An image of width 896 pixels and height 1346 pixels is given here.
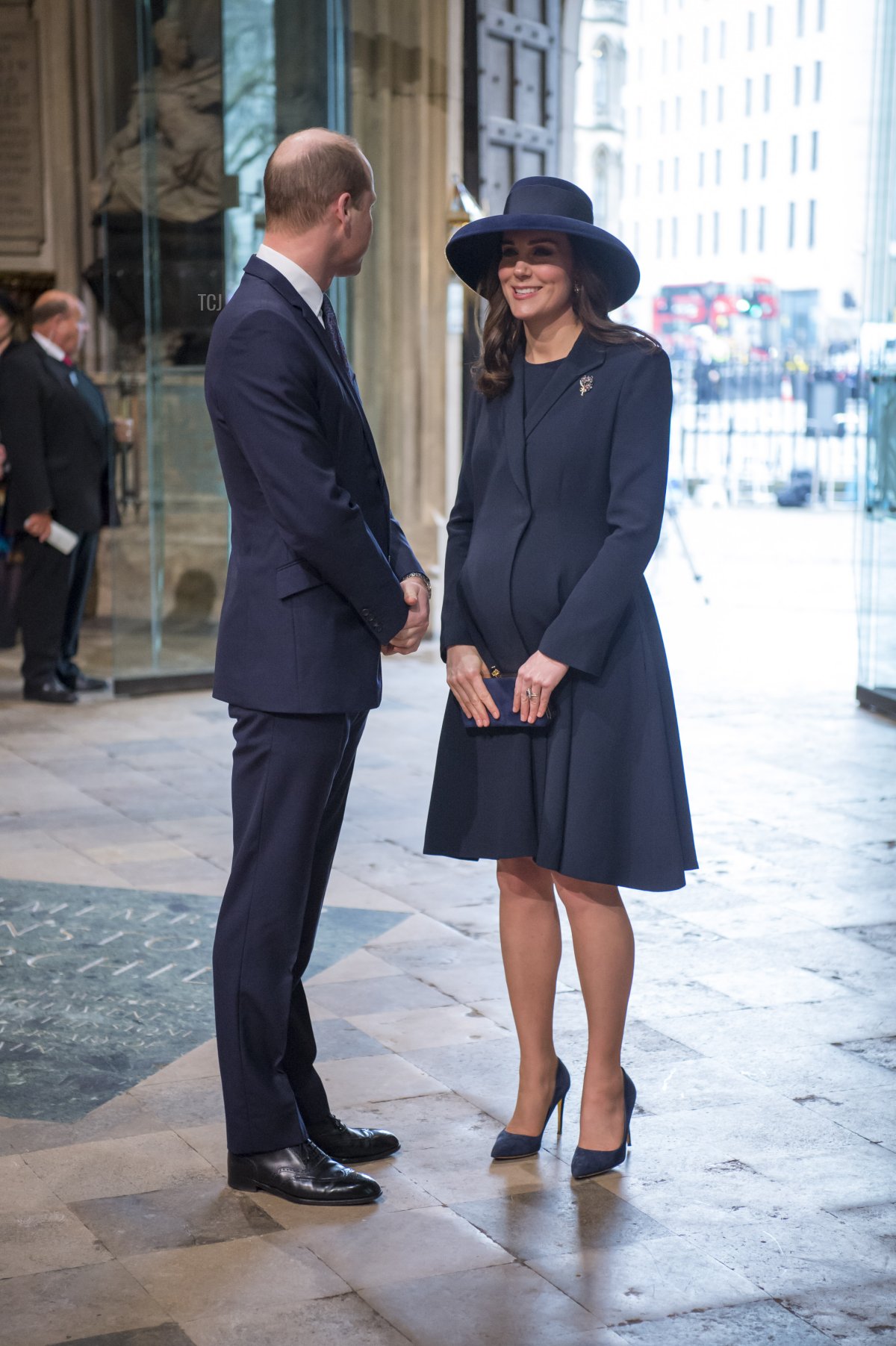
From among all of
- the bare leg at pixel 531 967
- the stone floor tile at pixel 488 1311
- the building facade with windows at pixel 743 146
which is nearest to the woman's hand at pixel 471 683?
the bare leg at pixel 531 967

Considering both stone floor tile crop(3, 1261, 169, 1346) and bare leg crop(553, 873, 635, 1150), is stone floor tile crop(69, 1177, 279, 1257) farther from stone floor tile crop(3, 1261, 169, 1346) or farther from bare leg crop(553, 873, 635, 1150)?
bare leg crop(553, 873, 635, 1150)

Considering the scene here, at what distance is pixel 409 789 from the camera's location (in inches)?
249

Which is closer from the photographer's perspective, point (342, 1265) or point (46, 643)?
point (342, 1265)

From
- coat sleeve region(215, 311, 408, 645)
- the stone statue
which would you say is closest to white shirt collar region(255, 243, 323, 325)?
coat sleeve region(215, 311, 408, 645)

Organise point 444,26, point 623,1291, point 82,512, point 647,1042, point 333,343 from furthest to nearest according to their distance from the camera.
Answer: point 444,26 < point 82,512 < point 647,1042 < point 333,343 < point 623,1291

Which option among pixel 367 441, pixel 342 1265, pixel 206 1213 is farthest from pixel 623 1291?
pixel 367 441

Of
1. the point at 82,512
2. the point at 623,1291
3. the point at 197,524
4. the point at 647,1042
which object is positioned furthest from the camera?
the point at 197,524

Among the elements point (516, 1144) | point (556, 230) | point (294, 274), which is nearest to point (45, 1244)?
point (516, 1144)

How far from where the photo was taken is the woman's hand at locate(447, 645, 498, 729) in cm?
305

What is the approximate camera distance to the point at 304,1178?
2955 millimetres

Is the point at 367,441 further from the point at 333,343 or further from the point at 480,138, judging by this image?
the point at 480,138

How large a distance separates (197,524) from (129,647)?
2.36ft

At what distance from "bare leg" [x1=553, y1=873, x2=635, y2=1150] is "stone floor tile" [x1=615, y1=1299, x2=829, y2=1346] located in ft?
1.79

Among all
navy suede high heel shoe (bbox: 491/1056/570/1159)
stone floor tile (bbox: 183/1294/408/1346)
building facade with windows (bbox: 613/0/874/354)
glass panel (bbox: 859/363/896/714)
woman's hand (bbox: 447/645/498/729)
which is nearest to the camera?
stone floor tile (bbox: 183/1294/408/1346)
